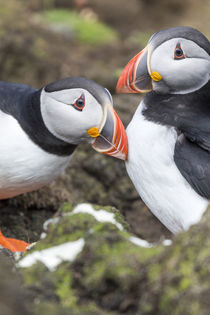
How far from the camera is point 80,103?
4543 millimetres

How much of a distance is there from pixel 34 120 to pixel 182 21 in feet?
38.7

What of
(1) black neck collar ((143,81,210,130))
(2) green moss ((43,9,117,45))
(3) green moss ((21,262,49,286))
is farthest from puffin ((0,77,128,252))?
(2) green moss ((43,9,117,45))

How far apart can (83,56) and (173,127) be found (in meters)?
7.71

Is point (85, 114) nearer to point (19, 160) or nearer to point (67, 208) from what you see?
point (19, 160)

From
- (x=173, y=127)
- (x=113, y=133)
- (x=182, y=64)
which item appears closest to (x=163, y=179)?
(x=173, y=127)

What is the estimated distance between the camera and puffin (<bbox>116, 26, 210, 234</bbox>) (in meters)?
4.24

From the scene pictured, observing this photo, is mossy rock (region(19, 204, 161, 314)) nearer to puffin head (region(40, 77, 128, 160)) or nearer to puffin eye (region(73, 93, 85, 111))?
puffin head (region(40, 77, 128, 160))

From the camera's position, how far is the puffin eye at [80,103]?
4.53 metres

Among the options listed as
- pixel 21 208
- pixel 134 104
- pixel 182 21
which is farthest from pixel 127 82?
pixel 182 21

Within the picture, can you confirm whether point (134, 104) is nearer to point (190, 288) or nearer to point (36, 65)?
point (36, 65)

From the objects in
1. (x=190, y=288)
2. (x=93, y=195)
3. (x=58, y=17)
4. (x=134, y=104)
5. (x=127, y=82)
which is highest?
(x=190, y=288)

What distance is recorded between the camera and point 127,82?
4668 millimetres

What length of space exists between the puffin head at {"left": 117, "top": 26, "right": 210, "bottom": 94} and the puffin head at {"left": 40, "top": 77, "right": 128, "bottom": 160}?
40cm

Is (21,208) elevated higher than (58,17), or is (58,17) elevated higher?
(21,208)
